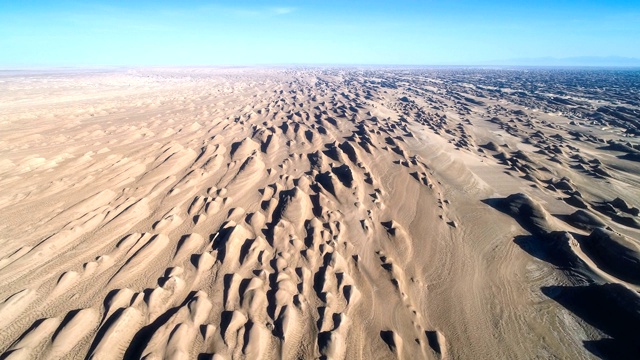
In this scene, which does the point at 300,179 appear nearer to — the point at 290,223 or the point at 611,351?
the point at 290,223

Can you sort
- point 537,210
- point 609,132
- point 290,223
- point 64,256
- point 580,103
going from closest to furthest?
1. point 64,256
2. point 290,223
3. point 537,210
4. point 609,132
5. point 580,103

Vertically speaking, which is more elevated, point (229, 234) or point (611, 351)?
point (229, 234)

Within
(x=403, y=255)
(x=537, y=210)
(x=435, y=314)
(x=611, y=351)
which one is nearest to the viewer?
(x=611, y=351)

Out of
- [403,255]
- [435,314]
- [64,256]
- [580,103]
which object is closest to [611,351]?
[435,314]

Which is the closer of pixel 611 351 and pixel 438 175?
pixel 611 351

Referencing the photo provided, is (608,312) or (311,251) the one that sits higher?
(311,251)

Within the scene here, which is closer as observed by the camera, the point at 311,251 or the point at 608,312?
the point at 608,312

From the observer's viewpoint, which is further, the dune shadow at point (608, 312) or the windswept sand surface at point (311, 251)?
the windswept sand surface at point (311, 251)

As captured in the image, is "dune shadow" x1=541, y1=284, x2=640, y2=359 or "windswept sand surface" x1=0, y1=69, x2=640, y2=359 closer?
"dune shadow" x1=541, y1=284, x2=640, y2=359
